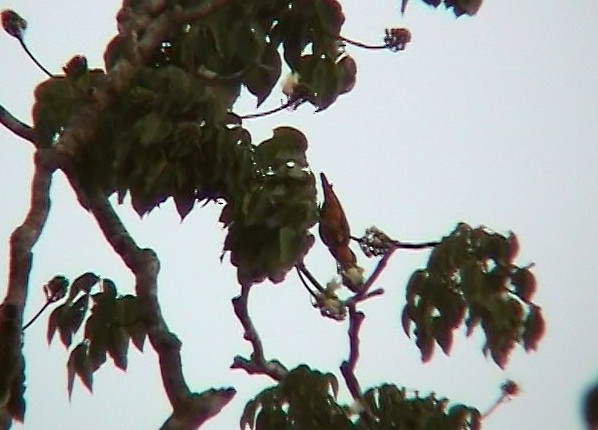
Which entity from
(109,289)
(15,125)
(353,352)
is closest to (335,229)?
(353,352)

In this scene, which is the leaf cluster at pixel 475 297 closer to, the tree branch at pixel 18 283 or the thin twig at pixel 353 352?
the thin twig at pixel 353 352

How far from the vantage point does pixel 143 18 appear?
3.26 ft

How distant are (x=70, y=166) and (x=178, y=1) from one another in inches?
9.7

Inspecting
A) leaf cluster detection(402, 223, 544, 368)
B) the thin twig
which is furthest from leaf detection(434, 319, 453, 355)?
the thin twig

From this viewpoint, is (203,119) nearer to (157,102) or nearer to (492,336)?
(157,102)

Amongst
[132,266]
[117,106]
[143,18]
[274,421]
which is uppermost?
[143,18]

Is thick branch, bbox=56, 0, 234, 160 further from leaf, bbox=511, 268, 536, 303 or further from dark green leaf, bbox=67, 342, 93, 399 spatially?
leaf, bbox=511, 268, 536, 303

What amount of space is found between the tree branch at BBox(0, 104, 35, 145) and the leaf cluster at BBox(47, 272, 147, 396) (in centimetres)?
20

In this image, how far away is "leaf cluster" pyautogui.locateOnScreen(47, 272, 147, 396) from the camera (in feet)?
3.22

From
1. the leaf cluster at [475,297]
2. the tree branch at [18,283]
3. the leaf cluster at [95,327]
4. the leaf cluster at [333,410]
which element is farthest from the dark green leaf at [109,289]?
the leaf cluster at [475,297]

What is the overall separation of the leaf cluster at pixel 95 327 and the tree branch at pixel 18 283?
64 millimetres

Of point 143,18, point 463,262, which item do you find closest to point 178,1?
point 143,18

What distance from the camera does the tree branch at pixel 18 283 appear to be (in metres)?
0.93

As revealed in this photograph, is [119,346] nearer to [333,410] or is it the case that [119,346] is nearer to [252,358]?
[252,358]
